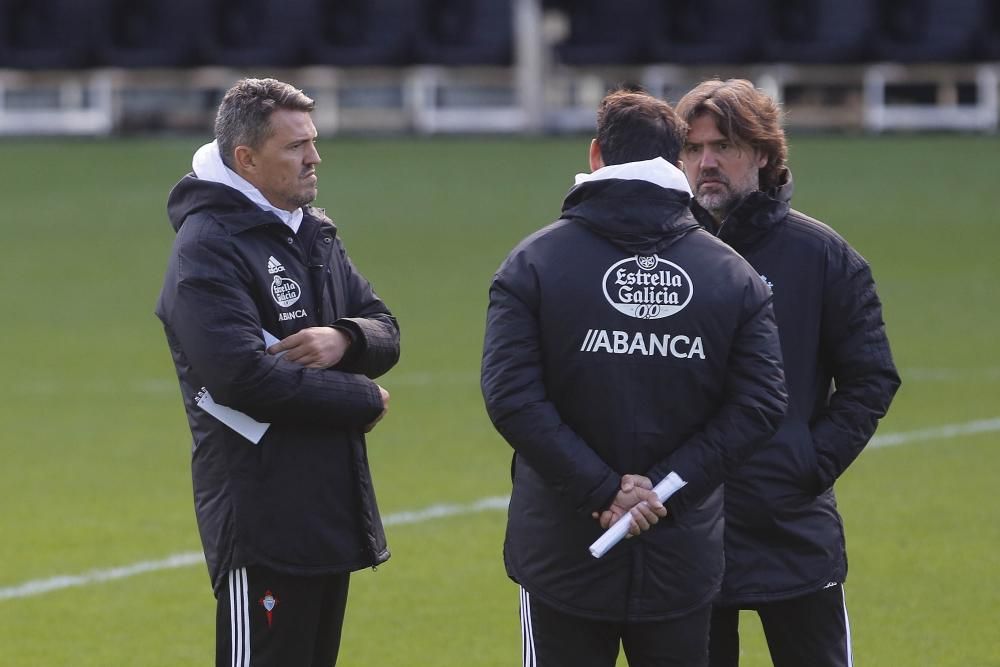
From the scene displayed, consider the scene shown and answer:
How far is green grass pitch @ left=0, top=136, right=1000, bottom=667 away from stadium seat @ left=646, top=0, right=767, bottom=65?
9.13ft

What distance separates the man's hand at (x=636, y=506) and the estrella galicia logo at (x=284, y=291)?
1037mm

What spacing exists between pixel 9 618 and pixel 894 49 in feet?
33.8

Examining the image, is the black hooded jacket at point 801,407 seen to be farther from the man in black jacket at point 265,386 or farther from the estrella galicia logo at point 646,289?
the man in black jacket at point 265,386

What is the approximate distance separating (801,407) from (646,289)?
0.74 metres

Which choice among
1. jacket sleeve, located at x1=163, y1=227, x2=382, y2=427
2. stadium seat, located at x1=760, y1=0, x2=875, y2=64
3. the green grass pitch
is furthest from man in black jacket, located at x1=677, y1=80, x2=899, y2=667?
stadium seat, located at x1=760, y1=0, x2=875, y2=64

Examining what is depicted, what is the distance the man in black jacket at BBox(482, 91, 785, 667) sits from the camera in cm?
365

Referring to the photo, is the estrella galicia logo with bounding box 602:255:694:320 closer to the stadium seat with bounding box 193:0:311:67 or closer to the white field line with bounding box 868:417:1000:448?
the white field line with bounding box 868:417:1000:448

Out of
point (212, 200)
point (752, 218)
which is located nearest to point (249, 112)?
point (212, 200)

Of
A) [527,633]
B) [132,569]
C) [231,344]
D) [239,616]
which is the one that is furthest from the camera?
[132,569]

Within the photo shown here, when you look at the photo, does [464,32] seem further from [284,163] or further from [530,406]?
[530,406]

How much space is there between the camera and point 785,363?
163 inches

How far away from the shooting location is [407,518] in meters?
8.12

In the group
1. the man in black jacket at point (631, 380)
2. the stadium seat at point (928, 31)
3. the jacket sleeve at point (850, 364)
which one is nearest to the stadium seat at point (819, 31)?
the stadium seat at point (928, 31)

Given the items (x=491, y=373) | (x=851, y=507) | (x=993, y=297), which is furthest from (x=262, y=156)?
(x=993, y=297)
